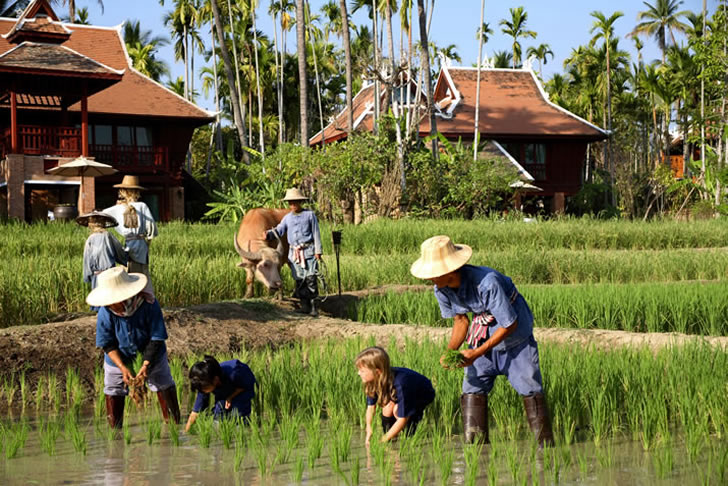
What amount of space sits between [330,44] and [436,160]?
72.0 ft

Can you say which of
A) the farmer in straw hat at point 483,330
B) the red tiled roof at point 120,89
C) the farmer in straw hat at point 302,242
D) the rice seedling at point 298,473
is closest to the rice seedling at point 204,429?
the rice seedling at point 298,473

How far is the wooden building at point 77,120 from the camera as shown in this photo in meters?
19.6

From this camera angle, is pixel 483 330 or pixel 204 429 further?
pixel 204 429

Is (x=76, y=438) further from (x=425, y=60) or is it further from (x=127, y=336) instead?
(x=425, y=60)

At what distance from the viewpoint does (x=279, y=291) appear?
9938 mm

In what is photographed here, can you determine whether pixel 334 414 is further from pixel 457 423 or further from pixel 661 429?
pixel 661 429

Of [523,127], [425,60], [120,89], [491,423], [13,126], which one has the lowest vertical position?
[491,423]

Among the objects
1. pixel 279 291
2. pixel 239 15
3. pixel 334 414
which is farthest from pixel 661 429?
pixel 239 15

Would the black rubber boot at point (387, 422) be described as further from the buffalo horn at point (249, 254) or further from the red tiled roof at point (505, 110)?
the red tiled roof at point (505, 110)

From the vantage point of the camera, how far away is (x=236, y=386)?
5.23 meters

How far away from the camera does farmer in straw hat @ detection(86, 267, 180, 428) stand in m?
4.83

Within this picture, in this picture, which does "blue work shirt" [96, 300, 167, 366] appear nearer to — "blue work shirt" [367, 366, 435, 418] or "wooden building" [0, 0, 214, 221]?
"blue work shirt" [367, 366, 435, 418]

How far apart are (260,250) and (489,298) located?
224 inches

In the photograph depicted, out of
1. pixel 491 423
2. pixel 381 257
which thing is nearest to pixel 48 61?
pixel 381 257
